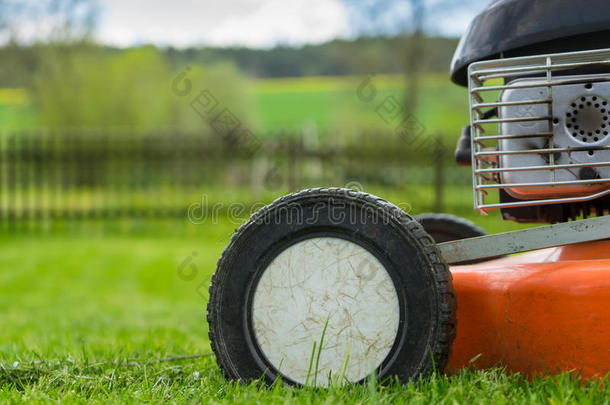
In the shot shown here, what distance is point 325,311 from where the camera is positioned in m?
1.53

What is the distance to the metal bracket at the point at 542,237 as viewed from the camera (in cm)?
162

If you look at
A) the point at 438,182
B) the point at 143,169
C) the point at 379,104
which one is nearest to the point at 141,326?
the point at 438,182

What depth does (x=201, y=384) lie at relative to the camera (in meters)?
1.70

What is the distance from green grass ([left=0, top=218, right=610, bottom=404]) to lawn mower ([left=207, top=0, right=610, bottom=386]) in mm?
77

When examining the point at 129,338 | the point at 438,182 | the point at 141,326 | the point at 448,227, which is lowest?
the point at 141,326

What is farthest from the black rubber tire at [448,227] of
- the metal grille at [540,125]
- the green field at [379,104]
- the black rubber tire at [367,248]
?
the green field at [379,104]

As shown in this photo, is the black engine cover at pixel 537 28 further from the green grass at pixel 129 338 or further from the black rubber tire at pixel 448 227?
the green grass at pixel 129 338

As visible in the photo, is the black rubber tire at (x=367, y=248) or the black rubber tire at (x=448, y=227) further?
the black rubber tire at (x=448, y=227)

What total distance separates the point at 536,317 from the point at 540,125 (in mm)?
509

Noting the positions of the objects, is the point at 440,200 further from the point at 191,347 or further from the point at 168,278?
the point at 191,347

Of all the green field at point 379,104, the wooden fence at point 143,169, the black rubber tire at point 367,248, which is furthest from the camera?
the green field at point 379,104

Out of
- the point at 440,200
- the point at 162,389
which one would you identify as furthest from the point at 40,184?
the point at 162,389

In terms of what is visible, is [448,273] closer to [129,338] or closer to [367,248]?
[367,248]

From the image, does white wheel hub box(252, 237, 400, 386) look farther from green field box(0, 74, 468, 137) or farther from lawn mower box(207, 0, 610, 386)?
green field box(0, 74, 468, 137)
